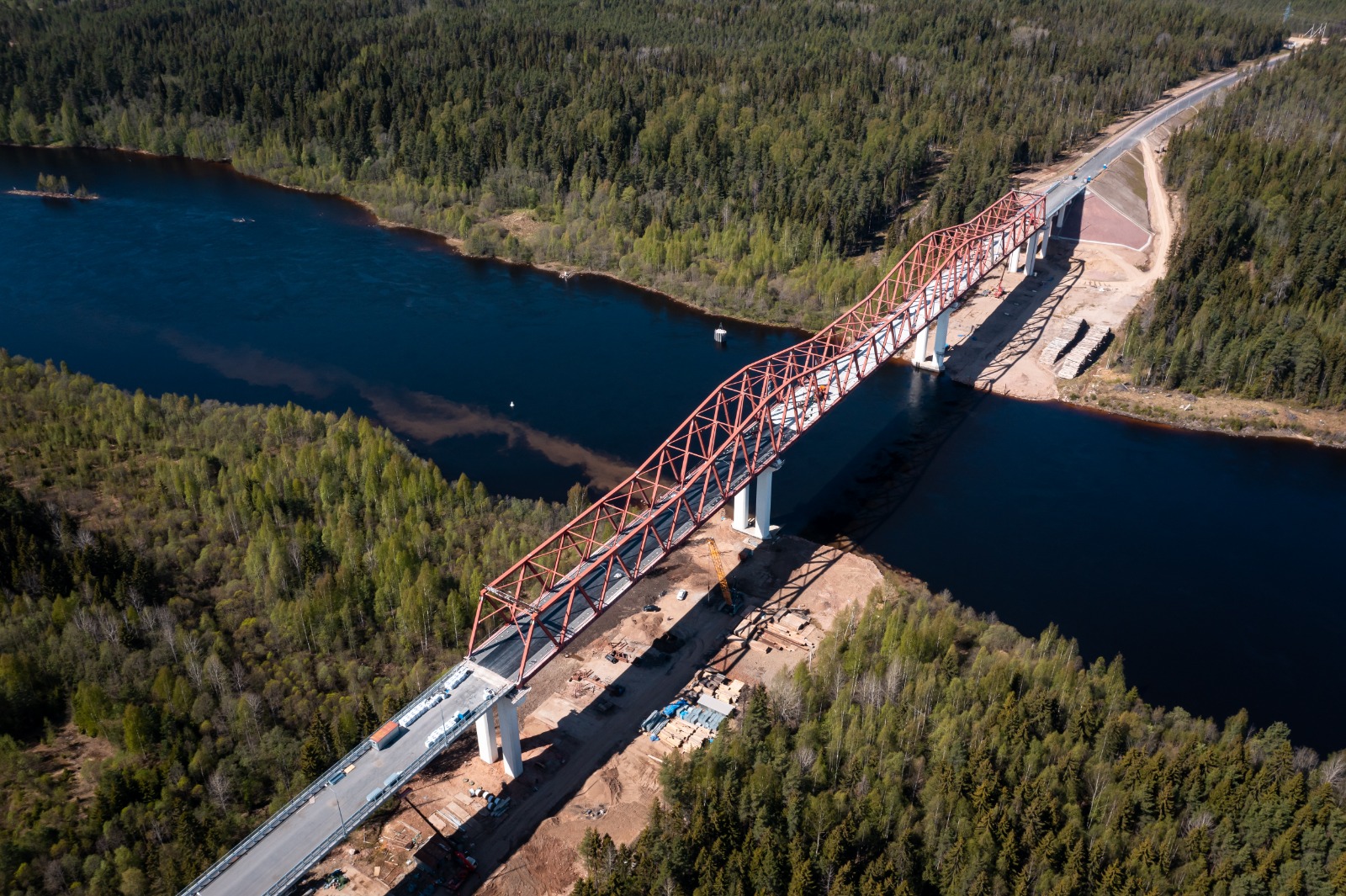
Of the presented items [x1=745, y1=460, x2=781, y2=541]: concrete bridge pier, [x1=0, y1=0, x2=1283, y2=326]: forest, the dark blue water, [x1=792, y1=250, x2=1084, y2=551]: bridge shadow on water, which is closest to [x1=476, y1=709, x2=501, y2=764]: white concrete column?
[x1=745, y1=460, x2=781, y2=541]: concrete bridge pier

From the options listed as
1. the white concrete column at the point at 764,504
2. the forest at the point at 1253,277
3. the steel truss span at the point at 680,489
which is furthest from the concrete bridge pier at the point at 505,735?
the forest at the point at 1253,277

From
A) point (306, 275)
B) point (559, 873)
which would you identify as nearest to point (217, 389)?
point (306, 275)

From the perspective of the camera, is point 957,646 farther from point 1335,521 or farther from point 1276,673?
point 1335,521

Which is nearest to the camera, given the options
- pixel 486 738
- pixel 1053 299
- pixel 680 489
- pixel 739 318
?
pixel 486 738

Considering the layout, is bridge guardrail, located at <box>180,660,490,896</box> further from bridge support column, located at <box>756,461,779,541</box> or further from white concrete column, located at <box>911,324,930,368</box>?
white concrete column, located at <box>911,324,930,368</box>

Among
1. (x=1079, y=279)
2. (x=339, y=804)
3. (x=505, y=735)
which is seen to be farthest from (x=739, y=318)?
(x=339, y=804)

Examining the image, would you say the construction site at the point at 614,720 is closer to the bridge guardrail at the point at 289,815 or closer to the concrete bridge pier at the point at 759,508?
the concrete bridge pier at the point at 759,508

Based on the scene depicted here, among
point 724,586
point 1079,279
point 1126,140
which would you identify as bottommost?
point 724,586

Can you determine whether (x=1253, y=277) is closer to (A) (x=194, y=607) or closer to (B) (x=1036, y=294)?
(B) (x=1036, y=294)
